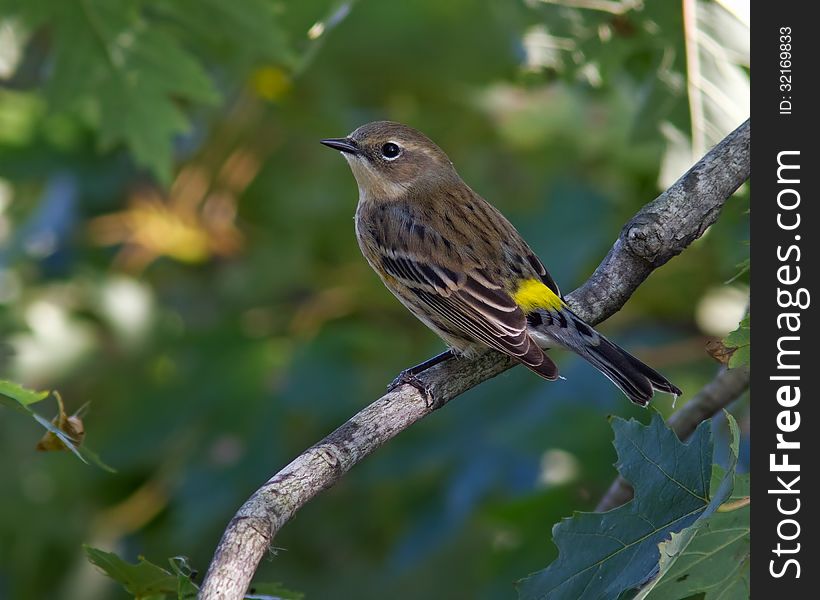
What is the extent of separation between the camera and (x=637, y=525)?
9.73ft

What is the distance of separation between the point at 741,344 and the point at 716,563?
0.62 m

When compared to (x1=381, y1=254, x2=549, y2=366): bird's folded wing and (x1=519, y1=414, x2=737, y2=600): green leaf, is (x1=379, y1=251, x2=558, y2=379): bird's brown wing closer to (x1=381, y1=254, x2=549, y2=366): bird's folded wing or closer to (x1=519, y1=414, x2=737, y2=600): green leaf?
(x1=381, y1=254, x2=549, y2=366): bird's folded wing

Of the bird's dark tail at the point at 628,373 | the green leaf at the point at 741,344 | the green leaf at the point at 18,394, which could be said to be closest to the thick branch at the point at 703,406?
the bird's dark tail at the point at 628,373

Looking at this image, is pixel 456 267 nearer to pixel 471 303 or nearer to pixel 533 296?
pixel 471 303

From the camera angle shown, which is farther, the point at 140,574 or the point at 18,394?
the point at 140,574

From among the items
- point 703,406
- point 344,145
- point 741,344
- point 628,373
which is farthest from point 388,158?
point 741,344

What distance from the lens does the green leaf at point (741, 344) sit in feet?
10.1

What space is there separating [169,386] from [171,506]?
94 centimetres

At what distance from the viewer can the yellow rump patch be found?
4.89 m

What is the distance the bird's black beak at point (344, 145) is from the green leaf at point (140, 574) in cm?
331

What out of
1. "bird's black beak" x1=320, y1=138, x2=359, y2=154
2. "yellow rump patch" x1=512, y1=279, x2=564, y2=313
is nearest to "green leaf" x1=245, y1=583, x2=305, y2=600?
"yellow rump patch" x1=512, y1=279, x2=564, y2=313

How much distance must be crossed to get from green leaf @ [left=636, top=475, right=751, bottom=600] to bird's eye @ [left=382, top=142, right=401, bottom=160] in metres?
3.45

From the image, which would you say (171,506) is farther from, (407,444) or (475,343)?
(475,343)

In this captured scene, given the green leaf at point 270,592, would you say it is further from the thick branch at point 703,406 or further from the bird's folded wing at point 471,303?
the bird's folded wing at point 471,303
